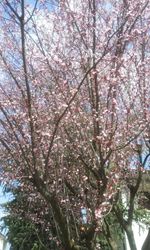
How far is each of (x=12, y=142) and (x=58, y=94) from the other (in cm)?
118

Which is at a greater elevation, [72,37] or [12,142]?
[72,37]

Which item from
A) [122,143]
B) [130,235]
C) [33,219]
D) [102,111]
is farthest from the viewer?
[33,219]

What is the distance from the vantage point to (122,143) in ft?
Answer: 25.3

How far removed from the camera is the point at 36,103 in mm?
8102

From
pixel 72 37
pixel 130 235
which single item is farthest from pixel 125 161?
pixel 72 37

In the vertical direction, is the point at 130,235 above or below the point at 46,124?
below

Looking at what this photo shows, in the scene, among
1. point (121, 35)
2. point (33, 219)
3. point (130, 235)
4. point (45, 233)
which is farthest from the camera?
point (45, 233)

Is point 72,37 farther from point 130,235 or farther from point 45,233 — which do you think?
point 45,233

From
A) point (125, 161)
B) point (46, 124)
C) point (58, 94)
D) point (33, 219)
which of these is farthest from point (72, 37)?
point (33, 219)

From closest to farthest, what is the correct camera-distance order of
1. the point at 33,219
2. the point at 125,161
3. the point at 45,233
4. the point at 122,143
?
the point at 122,143, the point at 125,161, the point at 33,219, the point at 45,233

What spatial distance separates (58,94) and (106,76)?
1.07 metres

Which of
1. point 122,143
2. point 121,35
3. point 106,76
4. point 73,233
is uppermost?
point 121,35

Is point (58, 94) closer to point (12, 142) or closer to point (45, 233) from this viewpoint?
point (12, 142)

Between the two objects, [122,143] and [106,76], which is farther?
[122,143]
